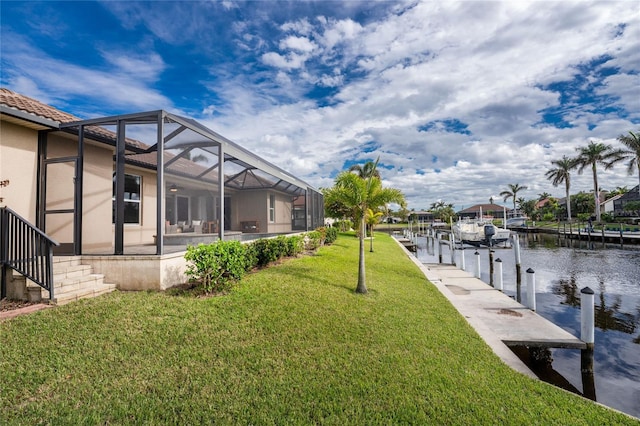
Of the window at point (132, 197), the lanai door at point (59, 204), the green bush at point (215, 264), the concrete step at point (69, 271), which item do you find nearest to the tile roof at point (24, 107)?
the lanai door at point (59, 204)

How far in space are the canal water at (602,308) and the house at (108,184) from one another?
865cm

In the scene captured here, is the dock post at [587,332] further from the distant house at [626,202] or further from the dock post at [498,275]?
the distant house at [626,202]

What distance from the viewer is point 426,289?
9.29 m

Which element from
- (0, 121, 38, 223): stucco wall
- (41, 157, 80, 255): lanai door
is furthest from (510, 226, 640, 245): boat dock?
(0, 121, 38, 223): stucco wall

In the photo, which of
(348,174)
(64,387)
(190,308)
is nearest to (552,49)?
(348,174)

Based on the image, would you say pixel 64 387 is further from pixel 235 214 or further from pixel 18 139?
pixel 235 214

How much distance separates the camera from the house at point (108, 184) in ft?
20.1

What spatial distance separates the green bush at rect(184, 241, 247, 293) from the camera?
597 centimetres

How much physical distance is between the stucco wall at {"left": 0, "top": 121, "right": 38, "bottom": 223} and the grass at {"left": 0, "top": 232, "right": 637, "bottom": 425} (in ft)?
10.0

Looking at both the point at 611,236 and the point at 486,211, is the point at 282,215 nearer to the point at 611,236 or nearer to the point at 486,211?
the point at 611,236

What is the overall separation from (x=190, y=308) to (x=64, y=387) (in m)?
2.11

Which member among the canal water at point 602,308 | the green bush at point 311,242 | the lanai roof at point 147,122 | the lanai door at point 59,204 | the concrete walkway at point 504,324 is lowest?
the canal water at point 602,308

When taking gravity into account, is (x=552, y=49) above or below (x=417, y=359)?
above

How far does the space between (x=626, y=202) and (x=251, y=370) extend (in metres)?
72.6
